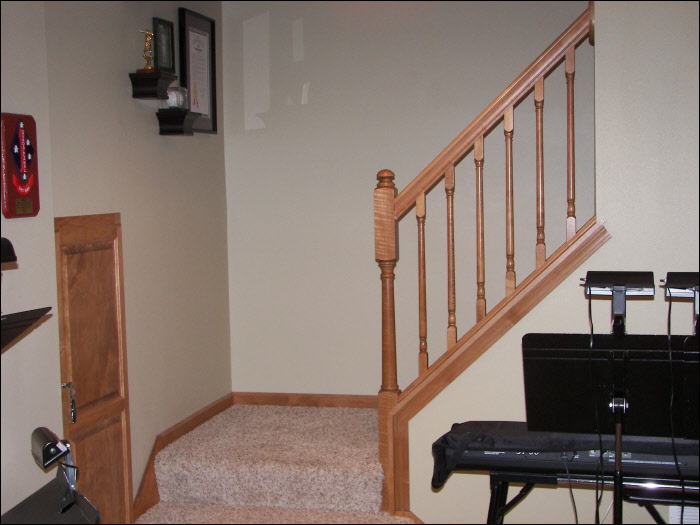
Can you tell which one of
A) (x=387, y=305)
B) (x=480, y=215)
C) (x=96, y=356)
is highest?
(x=480, y=215)

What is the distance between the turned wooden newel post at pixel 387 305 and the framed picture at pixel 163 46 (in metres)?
1.25

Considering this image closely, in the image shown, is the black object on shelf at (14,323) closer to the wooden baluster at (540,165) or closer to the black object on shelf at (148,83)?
the black object on shelf at (148,83)

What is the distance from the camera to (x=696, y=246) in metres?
3.15

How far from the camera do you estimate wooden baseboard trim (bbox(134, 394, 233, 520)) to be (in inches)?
149

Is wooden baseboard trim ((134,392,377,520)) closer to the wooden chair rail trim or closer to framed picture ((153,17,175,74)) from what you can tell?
the wooden chair rail trim

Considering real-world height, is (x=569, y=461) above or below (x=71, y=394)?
below

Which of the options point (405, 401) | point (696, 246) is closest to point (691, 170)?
Result: point (696, 246)

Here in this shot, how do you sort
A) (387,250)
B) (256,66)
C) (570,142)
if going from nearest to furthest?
(570,142) → (387,250) → (256,66)

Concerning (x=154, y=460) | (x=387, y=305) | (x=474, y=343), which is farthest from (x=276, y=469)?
(x=474, y=343)

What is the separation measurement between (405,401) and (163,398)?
1.26 m

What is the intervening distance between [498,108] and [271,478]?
6.34 ft

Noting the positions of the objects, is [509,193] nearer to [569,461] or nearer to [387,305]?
[387,305]

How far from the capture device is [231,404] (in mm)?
4875

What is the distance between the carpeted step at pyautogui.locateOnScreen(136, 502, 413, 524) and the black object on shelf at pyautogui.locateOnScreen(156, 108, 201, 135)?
179cm
